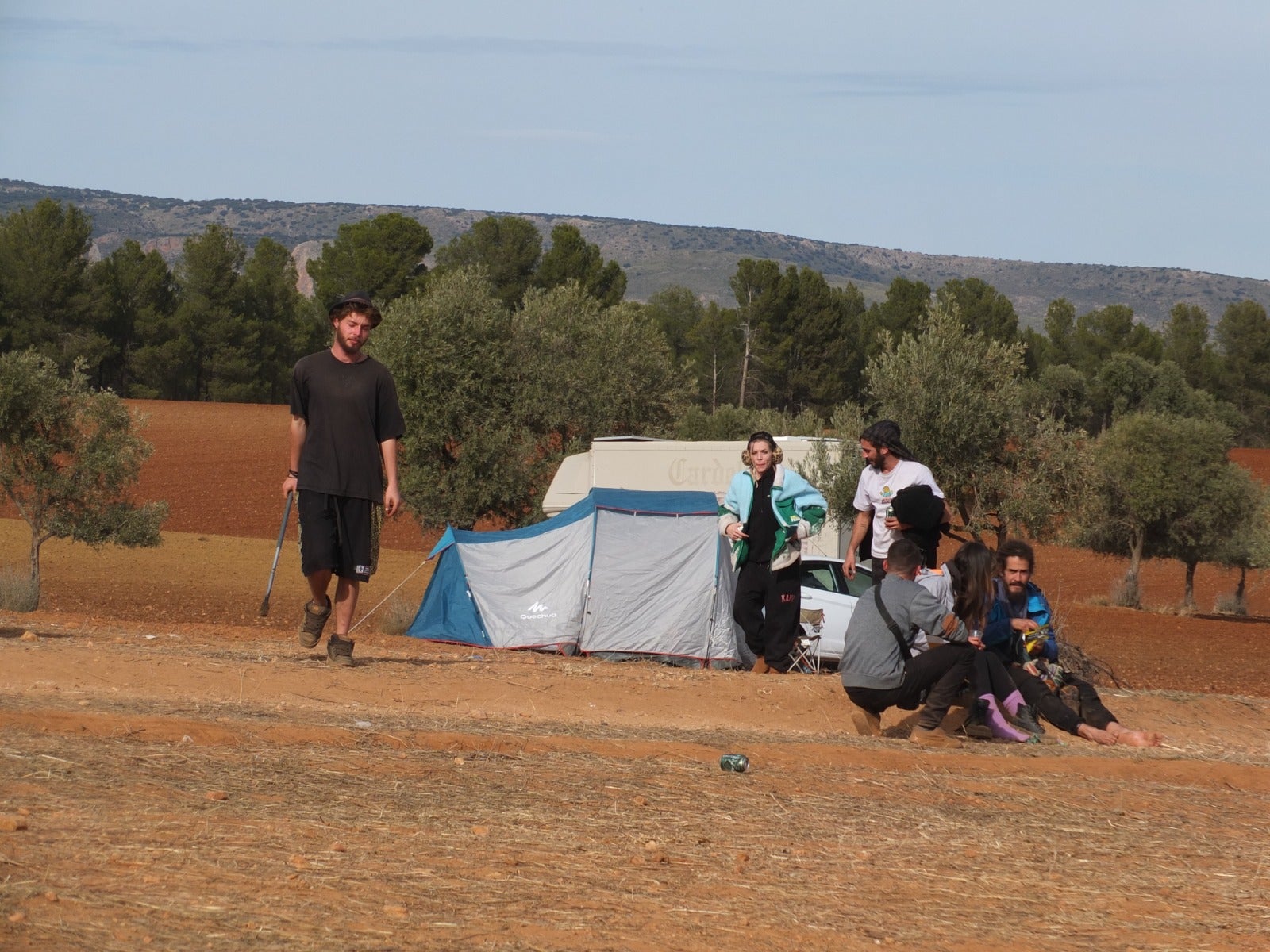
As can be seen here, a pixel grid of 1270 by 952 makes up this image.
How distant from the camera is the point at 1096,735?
7.98 metres

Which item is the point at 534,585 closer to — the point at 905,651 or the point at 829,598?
the point at 829,598

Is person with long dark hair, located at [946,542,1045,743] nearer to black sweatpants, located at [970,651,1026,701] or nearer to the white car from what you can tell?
black sweatpants, located at [970,651,1026,701]

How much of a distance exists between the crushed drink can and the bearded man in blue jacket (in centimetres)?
432

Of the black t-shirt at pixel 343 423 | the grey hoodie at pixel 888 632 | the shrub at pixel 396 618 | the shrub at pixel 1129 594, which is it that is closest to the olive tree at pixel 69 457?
the shrub at pixel 396 618

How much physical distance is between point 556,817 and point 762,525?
5.82 meters

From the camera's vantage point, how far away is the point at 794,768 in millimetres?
6031

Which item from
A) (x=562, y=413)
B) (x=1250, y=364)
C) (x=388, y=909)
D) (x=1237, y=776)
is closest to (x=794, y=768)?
(x=1237, y=776)

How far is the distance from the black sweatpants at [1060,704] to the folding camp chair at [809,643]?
5.45 meters

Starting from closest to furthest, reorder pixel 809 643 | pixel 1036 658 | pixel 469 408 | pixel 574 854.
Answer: pixel 574 854 → pixel 1036 658 → pixel 809 643 → pixel 469 408

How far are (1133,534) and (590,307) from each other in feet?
52.2

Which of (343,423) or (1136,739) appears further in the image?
(1136,739)

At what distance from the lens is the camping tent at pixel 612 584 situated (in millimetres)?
14906

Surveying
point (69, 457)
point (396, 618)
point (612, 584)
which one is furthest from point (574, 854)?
point (69, 457)

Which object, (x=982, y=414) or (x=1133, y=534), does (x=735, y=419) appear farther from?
(x=982, y=414)
